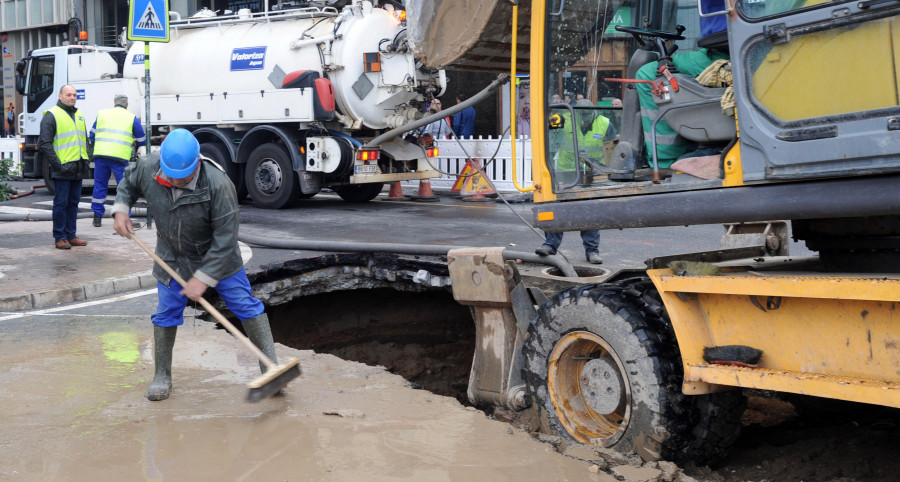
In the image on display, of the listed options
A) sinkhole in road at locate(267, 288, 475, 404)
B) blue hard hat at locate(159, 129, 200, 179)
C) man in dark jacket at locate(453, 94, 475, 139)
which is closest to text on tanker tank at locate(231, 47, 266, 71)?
man in dark jacket at locate(453, 94, 475, 139)

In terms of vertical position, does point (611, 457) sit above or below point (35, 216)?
below

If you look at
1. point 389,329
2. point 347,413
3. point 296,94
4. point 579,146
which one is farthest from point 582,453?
point 296,94

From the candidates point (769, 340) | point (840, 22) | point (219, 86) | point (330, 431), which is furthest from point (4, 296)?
point (219, 86)

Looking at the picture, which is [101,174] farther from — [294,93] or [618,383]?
[618,383]

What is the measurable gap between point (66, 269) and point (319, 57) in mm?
5922

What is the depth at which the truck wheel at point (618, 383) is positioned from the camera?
4234 mm

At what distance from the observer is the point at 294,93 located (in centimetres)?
1325

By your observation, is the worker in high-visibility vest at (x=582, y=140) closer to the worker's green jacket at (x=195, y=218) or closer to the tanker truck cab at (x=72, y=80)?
the worker's green jacket at (x=195, y=218)

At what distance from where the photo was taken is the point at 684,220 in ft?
13.4

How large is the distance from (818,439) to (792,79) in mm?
2357

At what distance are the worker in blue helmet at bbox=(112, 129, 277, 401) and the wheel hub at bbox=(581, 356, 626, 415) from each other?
1881 mm

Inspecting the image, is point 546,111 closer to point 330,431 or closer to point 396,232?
point 330,431

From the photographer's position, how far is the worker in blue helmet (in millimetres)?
4777

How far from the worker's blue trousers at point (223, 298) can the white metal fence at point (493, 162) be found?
33.1 feet
